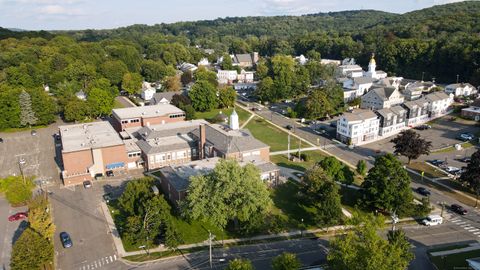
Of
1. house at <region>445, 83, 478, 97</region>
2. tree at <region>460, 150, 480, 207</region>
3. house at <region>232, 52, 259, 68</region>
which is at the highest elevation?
house at <region>232, 52, 259, 68</region>

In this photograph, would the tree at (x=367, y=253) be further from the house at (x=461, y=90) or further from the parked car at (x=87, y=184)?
the house at (x=461, y=90)

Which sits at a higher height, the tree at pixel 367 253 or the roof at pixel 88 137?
the roof at pixel 88 137

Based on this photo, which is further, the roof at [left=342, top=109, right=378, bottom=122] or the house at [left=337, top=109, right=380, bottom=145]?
the roof at [left=342, top=109, right=378, bottom=122]

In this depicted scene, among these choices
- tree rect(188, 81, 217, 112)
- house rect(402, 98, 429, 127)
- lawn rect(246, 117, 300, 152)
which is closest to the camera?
lawn rect(246, 117, 300, 152)

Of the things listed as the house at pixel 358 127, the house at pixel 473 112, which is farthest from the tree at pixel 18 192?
the house at pixel 473 112

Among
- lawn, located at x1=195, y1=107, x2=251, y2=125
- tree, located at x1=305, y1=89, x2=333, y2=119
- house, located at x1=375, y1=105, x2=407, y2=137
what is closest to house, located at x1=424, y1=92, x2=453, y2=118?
house, located at x1=375, y1=105, x2=407, y2=137

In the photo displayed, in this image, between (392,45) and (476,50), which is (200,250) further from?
(392,45)

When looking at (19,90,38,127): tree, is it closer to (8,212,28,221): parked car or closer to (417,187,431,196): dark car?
(8,212,28,221): parked car

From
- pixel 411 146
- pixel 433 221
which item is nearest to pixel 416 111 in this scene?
pixel 411 146
